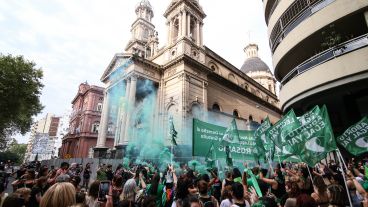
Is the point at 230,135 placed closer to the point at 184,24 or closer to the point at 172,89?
the point at 172,89

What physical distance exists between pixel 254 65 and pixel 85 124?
150ft

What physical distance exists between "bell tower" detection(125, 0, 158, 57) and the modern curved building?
23.3 meters

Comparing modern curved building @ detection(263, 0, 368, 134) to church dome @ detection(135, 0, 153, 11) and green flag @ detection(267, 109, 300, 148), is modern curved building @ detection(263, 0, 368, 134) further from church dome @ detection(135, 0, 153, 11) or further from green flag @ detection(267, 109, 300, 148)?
church dome @ detection(135, 0, 153, 11)

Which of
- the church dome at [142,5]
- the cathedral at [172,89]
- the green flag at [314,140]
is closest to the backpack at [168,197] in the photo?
the green flag at [314,140]

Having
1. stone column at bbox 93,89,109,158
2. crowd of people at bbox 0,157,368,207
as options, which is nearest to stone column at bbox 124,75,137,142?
stone column at bbox 93,89,109,158

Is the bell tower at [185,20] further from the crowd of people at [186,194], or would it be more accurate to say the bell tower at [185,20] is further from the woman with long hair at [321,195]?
the woman with long hair at [321,195]

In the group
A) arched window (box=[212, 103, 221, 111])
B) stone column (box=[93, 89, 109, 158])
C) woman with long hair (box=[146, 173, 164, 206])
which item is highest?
arched window (box=[212, 103, 221, 111])

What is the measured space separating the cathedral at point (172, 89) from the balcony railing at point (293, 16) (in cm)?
1016

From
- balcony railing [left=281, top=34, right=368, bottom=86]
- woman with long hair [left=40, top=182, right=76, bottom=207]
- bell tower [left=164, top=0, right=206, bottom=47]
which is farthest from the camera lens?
bell tower [left=164, top=0, right=206, bottom=47]

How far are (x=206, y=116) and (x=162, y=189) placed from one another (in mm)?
19098

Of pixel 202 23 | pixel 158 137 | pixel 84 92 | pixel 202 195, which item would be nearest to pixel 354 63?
pixel 202 195

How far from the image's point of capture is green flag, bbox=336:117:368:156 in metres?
6.74

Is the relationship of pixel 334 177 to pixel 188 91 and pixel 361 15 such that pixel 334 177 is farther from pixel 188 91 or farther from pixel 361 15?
pixel 188 91

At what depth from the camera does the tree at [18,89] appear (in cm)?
2388
